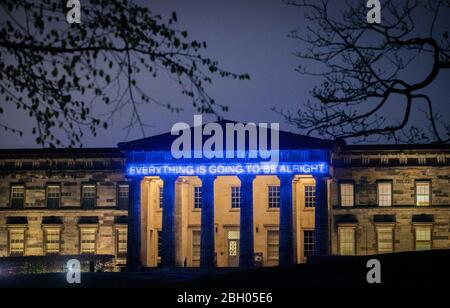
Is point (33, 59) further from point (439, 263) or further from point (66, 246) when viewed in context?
point (66, 246)

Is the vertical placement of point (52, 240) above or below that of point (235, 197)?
below

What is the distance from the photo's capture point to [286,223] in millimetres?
71938

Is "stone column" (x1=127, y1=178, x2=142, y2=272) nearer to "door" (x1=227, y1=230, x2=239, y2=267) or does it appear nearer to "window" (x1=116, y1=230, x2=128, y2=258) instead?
"window" (x1=116, y1=230, x2=128, y2=258)

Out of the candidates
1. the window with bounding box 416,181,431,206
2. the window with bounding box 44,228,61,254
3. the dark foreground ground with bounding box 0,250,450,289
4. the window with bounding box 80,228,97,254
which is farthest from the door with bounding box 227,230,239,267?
the dark foreground ground with bounding box 0,250,450,289

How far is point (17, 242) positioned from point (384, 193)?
31195 millimetres

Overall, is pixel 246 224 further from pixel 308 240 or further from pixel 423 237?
pixel 423 237

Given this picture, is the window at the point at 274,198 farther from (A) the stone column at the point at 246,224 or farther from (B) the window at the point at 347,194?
(A) the stone column at the point at 246,224

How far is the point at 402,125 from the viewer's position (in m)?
29.0

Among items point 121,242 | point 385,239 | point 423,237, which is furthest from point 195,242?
point 423,237

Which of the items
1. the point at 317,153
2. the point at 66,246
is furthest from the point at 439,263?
the point at 66,246

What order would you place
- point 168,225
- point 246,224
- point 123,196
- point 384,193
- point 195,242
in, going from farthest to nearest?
point 123,196, point 384,193, point 195,242, point 168,225, point 246,224

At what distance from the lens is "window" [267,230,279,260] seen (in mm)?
78875

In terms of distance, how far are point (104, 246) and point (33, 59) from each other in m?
58.3

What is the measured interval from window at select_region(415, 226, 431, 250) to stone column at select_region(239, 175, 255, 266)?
15507 millimetres
